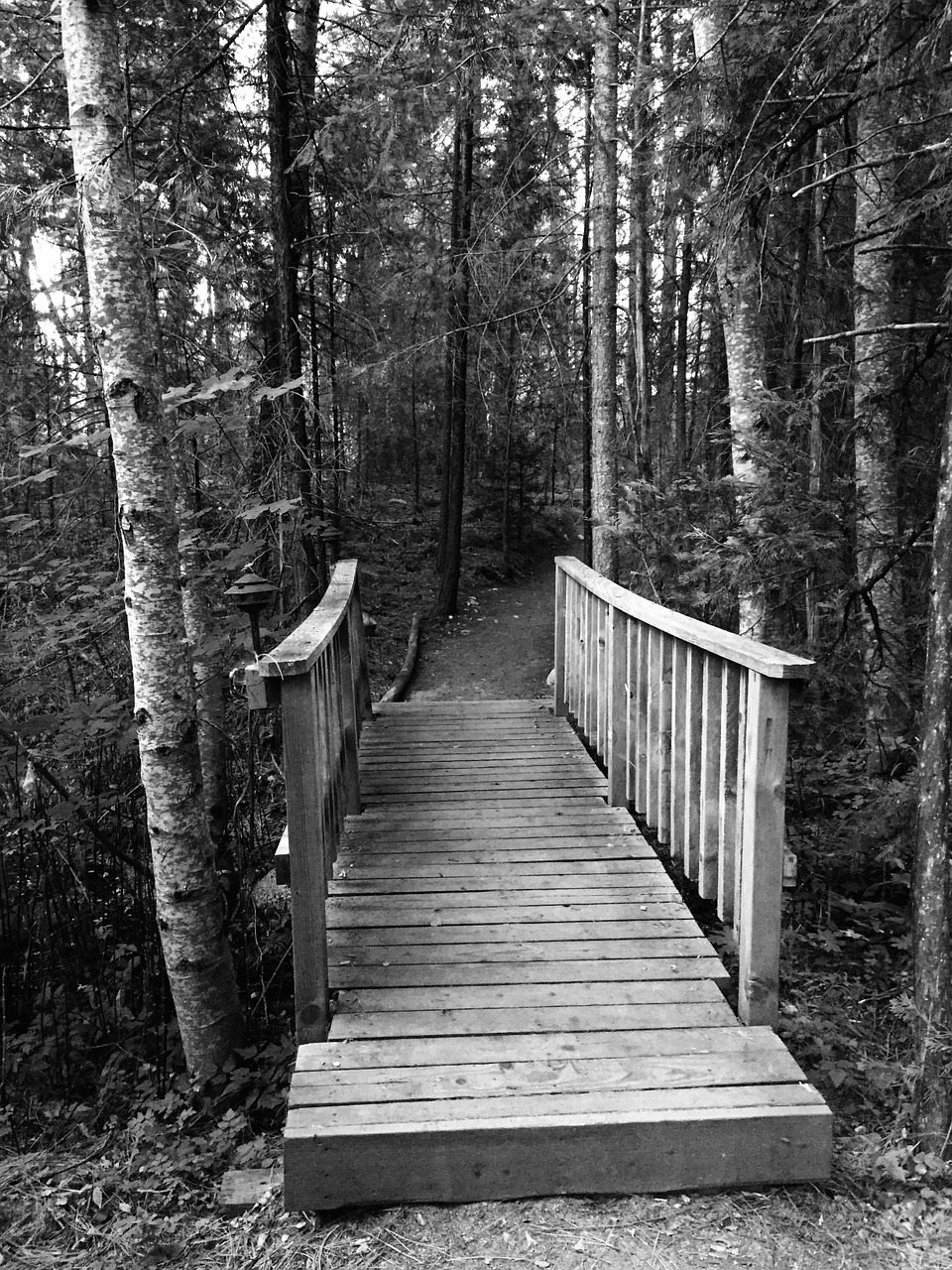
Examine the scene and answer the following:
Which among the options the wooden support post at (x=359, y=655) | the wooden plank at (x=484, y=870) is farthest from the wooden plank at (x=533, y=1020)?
the wooden support post at (x=359, y=655)

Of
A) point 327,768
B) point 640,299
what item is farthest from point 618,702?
point 640,299

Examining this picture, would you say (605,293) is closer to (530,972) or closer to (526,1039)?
(530,972)

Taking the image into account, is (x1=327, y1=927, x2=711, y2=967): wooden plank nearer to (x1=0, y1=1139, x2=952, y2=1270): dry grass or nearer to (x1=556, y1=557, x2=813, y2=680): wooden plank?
(x1=0, y1=1139, x2=952, y2=1270): dry grass

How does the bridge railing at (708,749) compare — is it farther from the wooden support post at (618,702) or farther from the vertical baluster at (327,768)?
the vertical baluster at (327,768)

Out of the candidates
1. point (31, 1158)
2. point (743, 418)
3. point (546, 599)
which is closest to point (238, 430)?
point (743, 418)

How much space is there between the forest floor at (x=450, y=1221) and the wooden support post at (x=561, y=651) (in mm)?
3333

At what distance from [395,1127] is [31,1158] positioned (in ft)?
5.99

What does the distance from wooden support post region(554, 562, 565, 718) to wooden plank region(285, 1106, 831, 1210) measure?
4.08 m

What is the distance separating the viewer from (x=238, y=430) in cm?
655

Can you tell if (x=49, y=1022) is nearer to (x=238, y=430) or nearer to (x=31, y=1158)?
(x=31, y=1158)

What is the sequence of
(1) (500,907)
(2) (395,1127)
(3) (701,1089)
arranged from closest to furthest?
1. (2) (395,1127)
2. (3) (701,1089)
3. (1) (500,907)

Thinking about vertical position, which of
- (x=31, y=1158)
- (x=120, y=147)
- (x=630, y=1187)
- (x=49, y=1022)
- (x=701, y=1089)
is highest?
(x=120, y=147)

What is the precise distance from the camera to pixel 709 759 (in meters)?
3.25

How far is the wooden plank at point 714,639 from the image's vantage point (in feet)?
8.63
